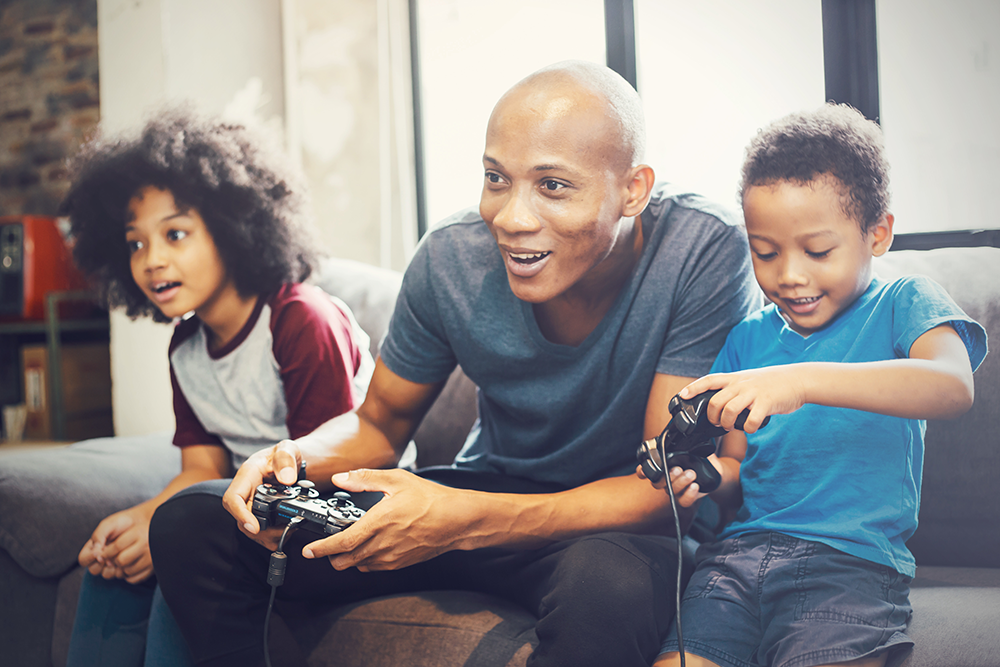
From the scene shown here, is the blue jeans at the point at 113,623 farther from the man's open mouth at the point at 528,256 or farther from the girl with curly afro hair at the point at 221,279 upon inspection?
the man's open mouth at the point at 528,256

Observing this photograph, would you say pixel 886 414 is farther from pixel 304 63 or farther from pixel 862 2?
pixel 304 63

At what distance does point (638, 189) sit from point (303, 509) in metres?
0.67

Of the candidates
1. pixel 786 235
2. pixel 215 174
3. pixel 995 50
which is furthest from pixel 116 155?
pixel 995 50

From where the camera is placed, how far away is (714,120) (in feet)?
7.31

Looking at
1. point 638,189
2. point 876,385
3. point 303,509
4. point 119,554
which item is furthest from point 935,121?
point 119,554

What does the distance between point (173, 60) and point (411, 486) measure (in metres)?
2.33

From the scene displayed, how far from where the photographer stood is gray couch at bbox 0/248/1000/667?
3.17 feet

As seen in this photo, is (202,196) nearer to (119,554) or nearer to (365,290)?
(365,290)

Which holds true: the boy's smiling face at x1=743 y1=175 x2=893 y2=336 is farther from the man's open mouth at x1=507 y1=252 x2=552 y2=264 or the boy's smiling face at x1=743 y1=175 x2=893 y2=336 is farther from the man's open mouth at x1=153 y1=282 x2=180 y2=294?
the man's open mouth at x1=153 y1=282 x2=180 y2=294

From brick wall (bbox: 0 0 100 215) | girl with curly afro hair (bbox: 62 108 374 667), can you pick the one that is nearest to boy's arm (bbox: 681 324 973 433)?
girl with curly afro hair (bbox: 62 108 374 667)

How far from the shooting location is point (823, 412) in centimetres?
94

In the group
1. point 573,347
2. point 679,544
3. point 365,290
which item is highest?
point 365,290

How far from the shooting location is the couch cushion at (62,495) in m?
1.27

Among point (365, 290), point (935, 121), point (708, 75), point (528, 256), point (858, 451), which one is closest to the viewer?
point (858, 451)
